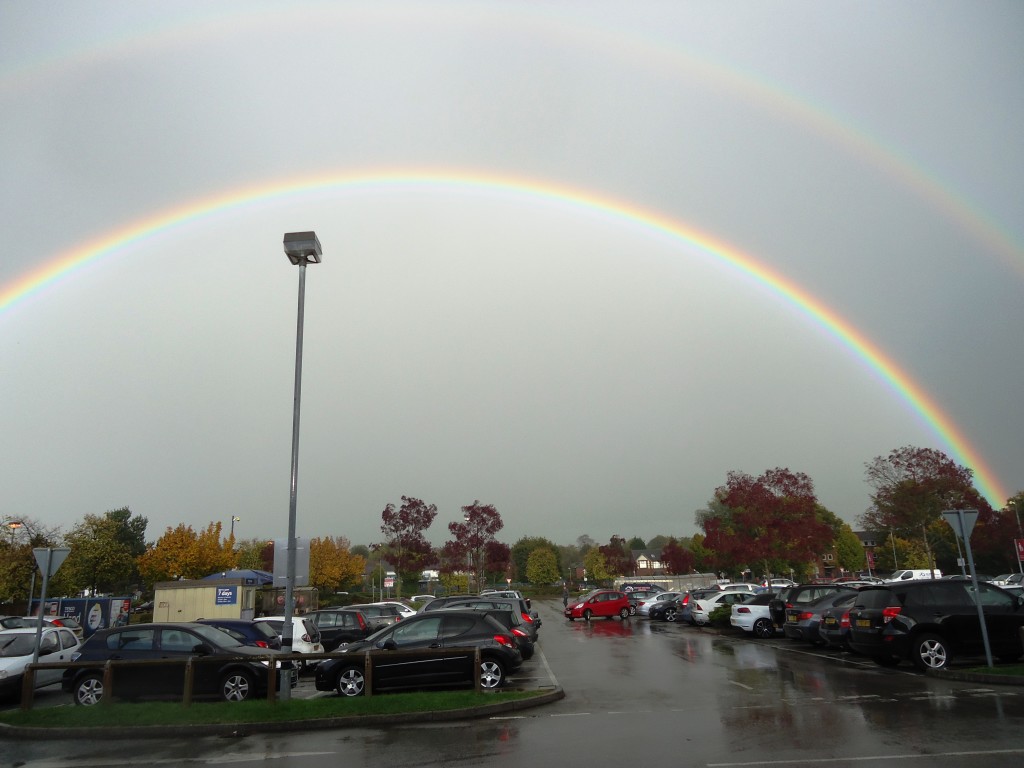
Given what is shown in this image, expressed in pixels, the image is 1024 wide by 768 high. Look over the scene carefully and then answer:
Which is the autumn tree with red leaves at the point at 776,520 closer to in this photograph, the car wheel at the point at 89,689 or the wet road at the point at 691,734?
the wet road at the point at 691,734

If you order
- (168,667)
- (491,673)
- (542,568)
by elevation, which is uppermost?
(542,568)

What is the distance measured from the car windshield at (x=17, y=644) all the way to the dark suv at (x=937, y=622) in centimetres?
1807

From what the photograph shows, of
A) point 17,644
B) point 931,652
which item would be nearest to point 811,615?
point 931,652

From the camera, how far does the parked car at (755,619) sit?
24.5 meters

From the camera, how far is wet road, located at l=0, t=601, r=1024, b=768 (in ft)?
26.9

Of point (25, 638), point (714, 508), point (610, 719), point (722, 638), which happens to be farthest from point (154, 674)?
point (714, 508)

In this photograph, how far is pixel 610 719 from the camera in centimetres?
1073

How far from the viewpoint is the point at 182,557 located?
155ft

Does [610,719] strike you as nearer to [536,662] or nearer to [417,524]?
[536,662]

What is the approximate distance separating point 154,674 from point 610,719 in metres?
8.17

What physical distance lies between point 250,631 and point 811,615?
15.2 meters

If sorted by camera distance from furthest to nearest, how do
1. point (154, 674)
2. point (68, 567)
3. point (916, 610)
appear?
point (68, 567) → point (916, 610) → point (154, 674)

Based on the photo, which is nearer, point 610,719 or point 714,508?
point 610,719

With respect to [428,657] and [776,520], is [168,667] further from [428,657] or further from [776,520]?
[776,520]
